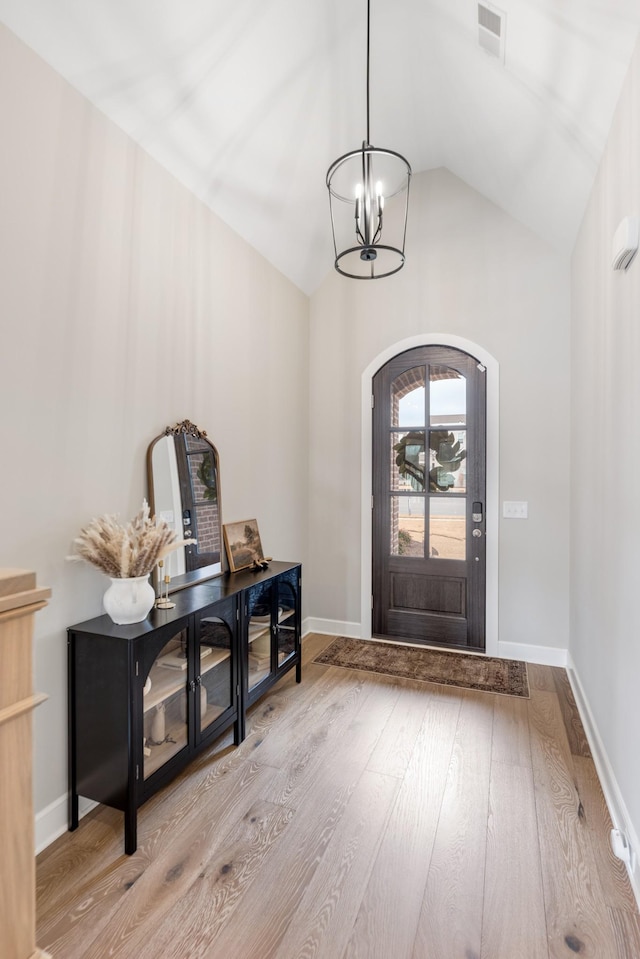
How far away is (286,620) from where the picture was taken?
3.00 meters

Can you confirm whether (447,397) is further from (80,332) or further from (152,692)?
(152,692)

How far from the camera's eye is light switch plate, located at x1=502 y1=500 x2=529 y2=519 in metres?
3.47

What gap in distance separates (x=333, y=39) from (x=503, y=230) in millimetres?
1712

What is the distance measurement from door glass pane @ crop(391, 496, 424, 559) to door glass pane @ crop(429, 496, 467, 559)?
3.1 inches

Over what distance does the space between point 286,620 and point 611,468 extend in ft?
6.38

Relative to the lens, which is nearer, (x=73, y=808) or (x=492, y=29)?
(x=73, y=808)

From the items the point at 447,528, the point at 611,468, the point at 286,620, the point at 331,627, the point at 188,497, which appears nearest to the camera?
the point at 611,468

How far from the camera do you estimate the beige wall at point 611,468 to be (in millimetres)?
1736

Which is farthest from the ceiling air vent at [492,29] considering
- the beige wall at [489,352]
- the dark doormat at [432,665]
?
the dark doormat at [432,665]

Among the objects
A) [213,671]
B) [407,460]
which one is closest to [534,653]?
[407,460]

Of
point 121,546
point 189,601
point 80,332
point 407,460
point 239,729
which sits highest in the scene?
point 80,332

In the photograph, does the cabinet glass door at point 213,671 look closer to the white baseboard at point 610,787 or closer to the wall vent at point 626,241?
the white baseboard at point 610,787

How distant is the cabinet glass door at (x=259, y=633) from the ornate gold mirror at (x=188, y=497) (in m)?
0.30

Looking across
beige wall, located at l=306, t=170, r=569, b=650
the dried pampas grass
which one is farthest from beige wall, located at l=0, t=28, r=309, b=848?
beige wall, located at l=306, t=170, r=569, b=650
